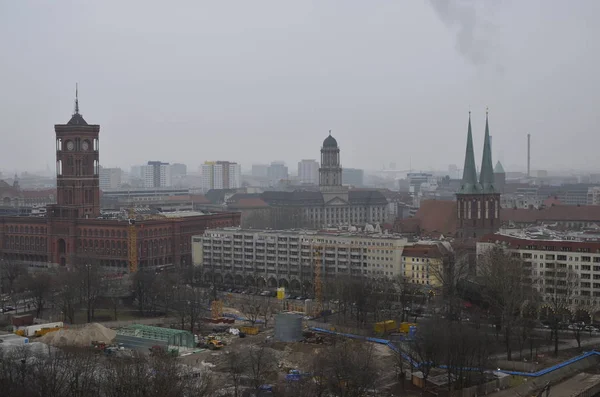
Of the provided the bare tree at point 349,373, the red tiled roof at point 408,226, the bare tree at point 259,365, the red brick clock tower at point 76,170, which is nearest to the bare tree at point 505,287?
the bare tree at point 349,373

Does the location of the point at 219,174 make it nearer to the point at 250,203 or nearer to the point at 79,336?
the point at 250,203

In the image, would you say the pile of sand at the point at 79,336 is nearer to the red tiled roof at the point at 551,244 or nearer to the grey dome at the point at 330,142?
the red tiled roof at the point at 551,244

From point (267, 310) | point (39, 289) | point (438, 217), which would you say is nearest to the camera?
point (267, 310)

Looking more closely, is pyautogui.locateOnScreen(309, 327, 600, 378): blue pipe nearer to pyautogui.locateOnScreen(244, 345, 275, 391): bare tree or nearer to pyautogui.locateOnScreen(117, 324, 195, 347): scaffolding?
pyautogui.locateOnScreen(244, 345, 275, 391): bare tree

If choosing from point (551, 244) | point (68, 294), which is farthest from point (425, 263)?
point (68, 294)

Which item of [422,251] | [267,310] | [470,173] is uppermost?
[470,173]

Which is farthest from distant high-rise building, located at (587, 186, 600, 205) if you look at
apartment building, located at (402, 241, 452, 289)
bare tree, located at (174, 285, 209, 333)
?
bare tree, located at (174, 285, 209, 333)

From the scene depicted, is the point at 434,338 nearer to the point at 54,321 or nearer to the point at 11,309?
the point at 54,321
